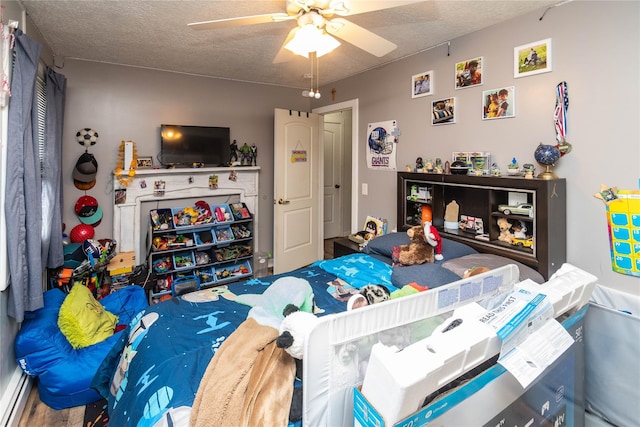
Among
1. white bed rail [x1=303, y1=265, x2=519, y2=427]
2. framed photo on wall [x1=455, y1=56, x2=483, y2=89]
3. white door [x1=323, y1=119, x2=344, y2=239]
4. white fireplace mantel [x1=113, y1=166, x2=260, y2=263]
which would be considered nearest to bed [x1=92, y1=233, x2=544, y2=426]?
white bed rail [x1=303, y1=265, x2=519, y2=427]

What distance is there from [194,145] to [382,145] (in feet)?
6.72

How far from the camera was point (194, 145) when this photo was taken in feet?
12.0

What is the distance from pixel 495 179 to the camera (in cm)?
223

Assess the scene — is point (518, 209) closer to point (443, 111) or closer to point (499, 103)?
point (499, 103)

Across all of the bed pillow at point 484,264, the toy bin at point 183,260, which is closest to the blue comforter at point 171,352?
the bed pillow at point 484,264

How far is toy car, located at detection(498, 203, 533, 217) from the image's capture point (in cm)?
216

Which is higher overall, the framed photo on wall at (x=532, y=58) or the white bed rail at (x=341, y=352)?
the framed photo on wall at (x=532, y=58)

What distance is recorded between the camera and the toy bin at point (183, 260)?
345cm

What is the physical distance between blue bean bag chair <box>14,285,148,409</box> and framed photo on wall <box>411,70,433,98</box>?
3119 mm

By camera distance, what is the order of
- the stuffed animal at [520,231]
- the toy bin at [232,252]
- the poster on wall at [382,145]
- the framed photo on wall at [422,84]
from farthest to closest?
1. the toy bin at [232,252]
2. the poster on wall at [382,145]
3. the framed photo on wall at [422,84]
4. the stuffed animal at [520,231]

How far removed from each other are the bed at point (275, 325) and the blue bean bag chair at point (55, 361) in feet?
1.06

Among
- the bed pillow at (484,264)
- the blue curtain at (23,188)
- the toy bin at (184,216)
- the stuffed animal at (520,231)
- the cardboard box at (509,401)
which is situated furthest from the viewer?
the toy bin at (184,216)

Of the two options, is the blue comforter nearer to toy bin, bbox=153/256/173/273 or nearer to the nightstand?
the nightstand

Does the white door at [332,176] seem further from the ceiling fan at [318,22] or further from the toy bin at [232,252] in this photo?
the ceiling fan at [318,22]
